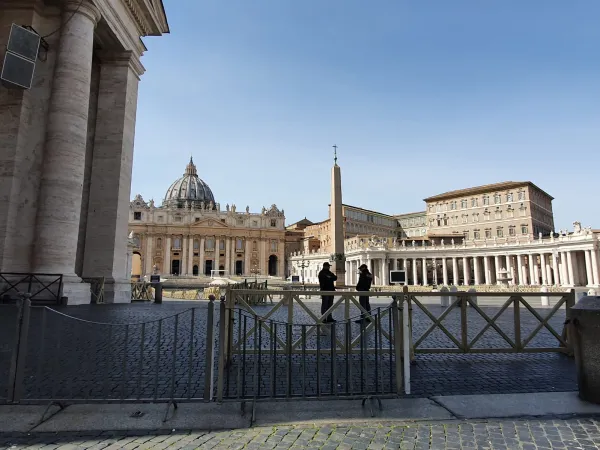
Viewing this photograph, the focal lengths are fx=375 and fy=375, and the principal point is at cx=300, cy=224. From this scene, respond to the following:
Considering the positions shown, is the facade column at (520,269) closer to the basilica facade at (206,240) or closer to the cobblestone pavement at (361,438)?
the basilica facade at (206,240)

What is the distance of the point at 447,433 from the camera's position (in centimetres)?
352

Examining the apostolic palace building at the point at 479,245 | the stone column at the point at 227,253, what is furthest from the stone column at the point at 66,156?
the stone column at the point at 227,253

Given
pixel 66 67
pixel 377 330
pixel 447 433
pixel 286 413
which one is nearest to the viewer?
pixel 447 433

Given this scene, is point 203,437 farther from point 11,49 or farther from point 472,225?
point 472,225

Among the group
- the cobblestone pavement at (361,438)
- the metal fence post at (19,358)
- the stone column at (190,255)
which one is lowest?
the cobblestone pavement at (361,438)

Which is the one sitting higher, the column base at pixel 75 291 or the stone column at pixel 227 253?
the stone column at pixel 227 253

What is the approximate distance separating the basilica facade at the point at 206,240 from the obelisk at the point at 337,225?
6892cm

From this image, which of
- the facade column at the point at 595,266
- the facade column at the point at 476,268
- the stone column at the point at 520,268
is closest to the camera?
the facade column at the point at 595,266

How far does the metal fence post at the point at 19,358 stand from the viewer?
4008 millimetres

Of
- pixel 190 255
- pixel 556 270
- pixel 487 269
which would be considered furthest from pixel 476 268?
pixel 190 255

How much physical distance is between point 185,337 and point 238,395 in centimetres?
442

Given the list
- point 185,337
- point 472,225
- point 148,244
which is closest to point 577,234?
point 472,225

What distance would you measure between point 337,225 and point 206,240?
3112 inches

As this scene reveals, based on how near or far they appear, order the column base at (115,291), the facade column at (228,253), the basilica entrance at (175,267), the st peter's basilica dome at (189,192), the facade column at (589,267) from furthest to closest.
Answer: the st peter's basilica dome at (189,192) → the facade column at (228,253) → the basilica entrance at (175,267) → the facade column at (589,267) → the column base at (115,291)
